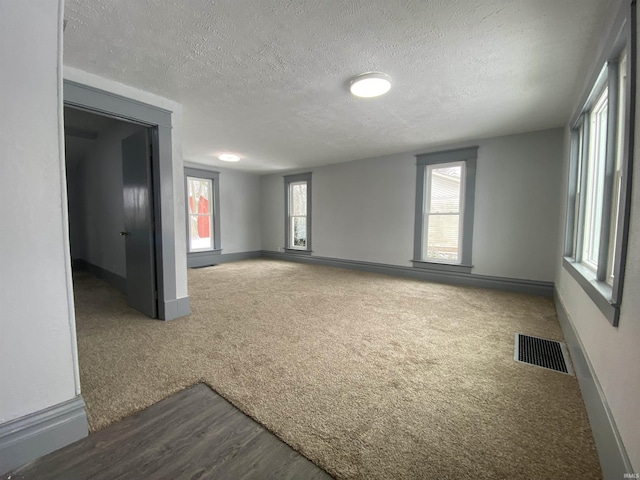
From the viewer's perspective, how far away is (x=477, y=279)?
4.22 metres

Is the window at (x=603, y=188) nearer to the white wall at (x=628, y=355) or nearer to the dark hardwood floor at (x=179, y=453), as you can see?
the white wall at (x=628, y=355)

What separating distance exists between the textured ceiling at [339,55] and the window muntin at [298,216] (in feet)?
10.7

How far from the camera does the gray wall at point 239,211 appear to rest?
653 centimetres

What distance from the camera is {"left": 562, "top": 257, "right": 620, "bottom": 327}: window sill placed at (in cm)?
119

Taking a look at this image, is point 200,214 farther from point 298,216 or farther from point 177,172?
point 177,172

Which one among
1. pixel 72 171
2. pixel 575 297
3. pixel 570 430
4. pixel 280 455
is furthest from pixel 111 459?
pixel 72 171

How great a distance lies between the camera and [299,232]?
6.77 m

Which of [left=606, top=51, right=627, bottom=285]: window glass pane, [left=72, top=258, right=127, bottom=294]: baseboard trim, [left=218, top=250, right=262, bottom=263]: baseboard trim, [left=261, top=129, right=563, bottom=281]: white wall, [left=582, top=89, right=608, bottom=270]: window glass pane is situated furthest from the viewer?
[left=218, top=250, right=262, bottom=263]: baseboard trim

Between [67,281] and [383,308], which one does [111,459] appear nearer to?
[67,281]

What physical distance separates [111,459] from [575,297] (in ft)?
10.8

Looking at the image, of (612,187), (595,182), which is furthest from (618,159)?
(595,182)

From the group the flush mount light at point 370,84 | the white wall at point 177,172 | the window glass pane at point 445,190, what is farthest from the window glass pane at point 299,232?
the flush mount light at point 370,84

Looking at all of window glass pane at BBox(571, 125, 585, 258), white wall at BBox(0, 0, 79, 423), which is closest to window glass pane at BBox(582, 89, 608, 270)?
window glass pane at BBox(571, 125, 585, 258)

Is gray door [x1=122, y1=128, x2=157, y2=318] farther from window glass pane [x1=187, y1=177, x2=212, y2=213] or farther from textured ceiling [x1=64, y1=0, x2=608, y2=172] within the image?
window glass pane [x1=187, y1=177, x2=212, y2=213]
